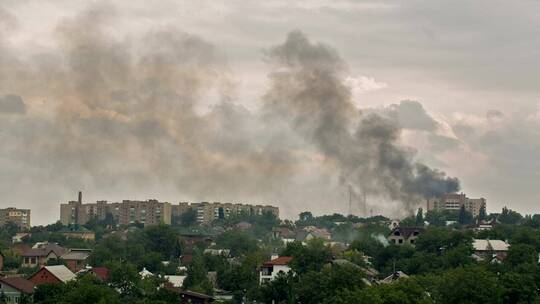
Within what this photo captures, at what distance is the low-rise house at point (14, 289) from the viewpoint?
103 meters

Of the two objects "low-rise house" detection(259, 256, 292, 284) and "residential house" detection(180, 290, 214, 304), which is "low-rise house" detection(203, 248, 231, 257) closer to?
"low-rise house" detection(259, 256, 292, 284)

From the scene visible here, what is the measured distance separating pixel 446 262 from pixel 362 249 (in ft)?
89.8

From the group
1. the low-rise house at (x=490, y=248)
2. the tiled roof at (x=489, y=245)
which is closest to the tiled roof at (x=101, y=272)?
the low-rise house at (x=490, y=248)

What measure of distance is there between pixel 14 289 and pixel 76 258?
50.9 m

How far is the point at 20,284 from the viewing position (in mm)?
107500

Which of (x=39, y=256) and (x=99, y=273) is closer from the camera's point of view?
(x=99, y=273)

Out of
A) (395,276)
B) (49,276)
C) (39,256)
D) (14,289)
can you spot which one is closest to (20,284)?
(14,289)

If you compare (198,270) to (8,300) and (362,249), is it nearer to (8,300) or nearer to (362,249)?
(8,300)

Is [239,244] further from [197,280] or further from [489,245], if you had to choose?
[197,280]

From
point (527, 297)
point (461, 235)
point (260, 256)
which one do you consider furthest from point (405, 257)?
Answer: point (527, 297)

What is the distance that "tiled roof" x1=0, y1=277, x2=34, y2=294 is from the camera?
4125 inches

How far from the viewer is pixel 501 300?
90125mm

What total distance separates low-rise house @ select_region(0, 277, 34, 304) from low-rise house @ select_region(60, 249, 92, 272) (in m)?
35.5

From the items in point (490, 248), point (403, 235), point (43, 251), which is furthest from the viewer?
point (43, 251)
